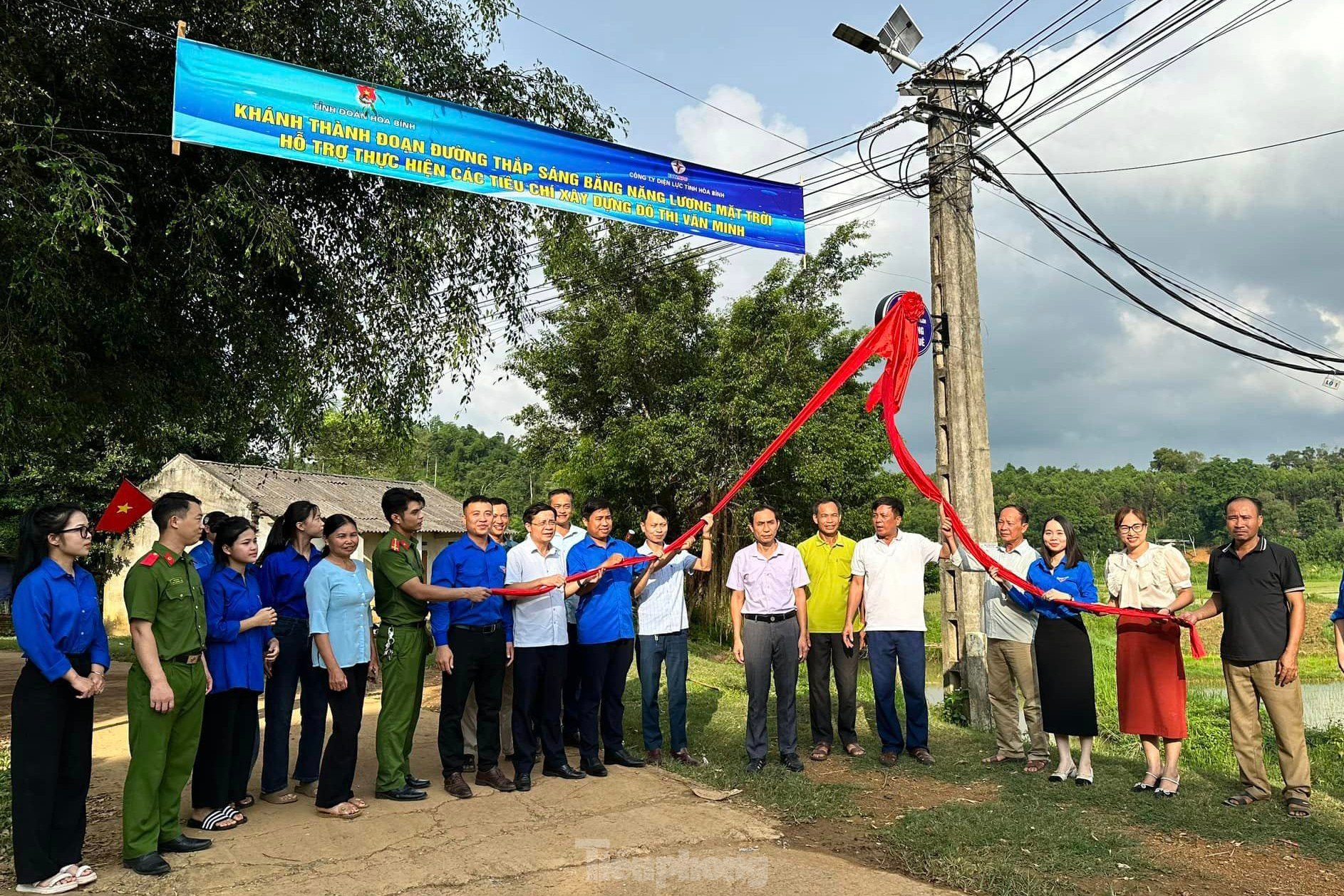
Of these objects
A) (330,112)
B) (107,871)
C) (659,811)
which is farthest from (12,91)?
(659,811)

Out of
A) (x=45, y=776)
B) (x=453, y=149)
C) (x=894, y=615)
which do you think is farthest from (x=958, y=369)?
(x=45, y=776)

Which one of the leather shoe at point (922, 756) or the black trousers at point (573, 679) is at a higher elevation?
the black trousers at point (573, 679)

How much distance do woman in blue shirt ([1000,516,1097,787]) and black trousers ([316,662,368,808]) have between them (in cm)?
449

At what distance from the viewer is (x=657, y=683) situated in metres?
7.30

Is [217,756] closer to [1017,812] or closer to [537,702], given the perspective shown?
[537,702]

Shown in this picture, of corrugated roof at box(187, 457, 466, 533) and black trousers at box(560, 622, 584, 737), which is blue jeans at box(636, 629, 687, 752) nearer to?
black trousers at box(560, 622, 584, 737)

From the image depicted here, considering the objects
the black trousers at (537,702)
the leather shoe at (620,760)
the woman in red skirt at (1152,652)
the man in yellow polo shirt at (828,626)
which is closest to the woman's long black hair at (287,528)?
the black trousers at (537,702)

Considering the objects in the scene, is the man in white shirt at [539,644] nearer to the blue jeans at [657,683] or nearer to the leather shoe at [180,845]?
the blue jeans at [657,683]

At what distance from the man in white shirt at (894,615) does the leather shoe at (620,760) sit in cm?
183

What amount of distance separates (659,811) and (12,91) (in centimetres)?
640

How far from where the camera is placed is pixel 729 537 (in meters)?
18.7

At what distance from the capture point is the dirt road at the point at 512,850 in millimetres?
4605

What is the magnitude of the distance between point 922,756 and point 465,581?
3.61 m

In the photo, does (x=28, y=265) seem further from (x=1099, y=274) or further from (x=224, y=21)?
(x=1099, y=274)
